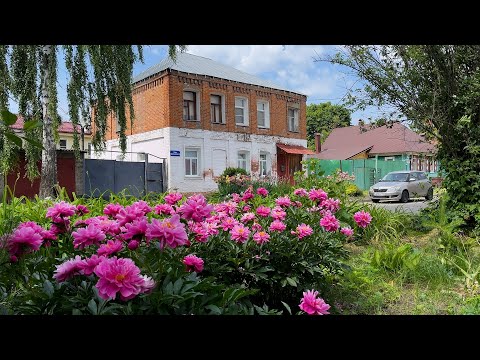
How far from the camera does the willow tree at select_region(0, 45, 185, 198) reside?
4820 mm

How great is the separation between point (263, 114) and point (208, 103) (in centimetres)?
77

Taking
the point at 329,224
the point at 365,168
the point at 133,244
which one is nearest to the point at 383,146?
the point at 365,168

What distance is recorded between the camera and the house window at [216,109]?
482 centimetres

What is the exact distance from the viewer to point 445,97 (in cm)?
324

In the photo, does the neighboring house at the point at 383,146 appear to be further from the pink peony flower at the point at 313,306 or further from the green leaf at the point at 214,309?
the green leaf at the point at 214,309

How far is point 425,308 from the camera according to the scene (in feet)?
5.51

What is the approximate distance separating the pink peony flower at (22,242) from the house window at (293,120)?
441 cm

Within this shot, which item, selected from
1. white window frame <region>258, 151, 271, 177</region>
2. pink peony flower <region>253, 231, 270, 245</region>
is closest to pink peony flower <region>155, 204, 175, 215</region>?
pink peony flower <region>253, 231, 270, 245</region>

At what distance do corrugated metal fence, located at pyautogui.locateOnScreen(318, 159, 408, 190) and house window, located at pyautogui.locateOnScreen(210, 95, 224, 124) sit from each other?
1.58 metres

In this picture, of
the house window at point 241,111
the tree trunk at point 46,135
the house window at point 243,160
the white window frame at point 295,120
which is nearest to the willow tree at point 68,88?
the tree trunk at point 46,135
